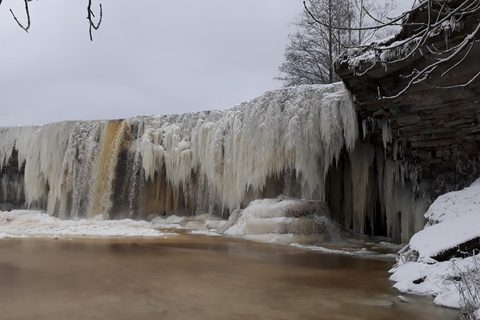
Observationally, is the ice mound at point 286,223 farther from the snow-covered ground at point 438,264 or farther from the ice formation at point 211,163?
the snow-covered ground at point 438,264

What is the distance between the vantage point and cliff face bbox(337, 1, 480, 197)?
237 inches

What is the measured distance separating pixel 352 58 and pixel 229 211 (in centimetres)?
688

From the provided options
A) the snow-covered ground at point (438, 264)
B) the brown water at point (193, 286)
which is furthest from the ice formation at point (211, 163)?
the brown water at point (193, 286)

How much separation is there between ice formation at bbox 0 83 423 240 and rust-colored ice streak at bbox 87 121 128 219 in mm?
38

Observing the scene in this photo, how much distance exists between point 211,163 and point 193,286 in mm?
8916

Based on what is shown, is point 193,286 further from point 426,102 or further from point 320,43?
point 320,43

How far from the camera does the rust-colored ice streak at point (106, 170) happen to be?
14.0 m

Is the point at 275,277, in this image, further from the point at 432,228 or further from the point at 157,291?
the point at 432,228

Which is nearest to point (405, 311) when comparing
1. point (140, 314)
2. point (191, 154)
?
point (140, 314)

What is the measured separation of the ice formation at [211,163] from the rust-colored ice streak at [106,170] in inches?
1.5

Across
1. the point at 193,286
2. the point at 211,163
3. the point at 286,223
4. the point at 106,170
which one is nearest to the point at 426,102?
the point at 286,223

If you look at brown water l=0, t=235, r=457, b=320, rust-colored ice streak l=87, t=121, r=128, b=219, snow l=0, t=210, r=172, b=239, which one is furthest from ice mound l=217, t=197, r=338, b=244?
rust-colored ice streak l=87, t=121, r=128, b=219

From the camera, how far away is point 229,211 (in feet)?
40.9

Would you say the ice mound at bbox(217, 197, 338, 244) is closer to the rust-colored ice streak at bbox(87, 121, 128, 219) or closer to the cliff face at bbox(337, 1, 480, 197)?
the cliff face at bbox(337, 1, 480, 197)
